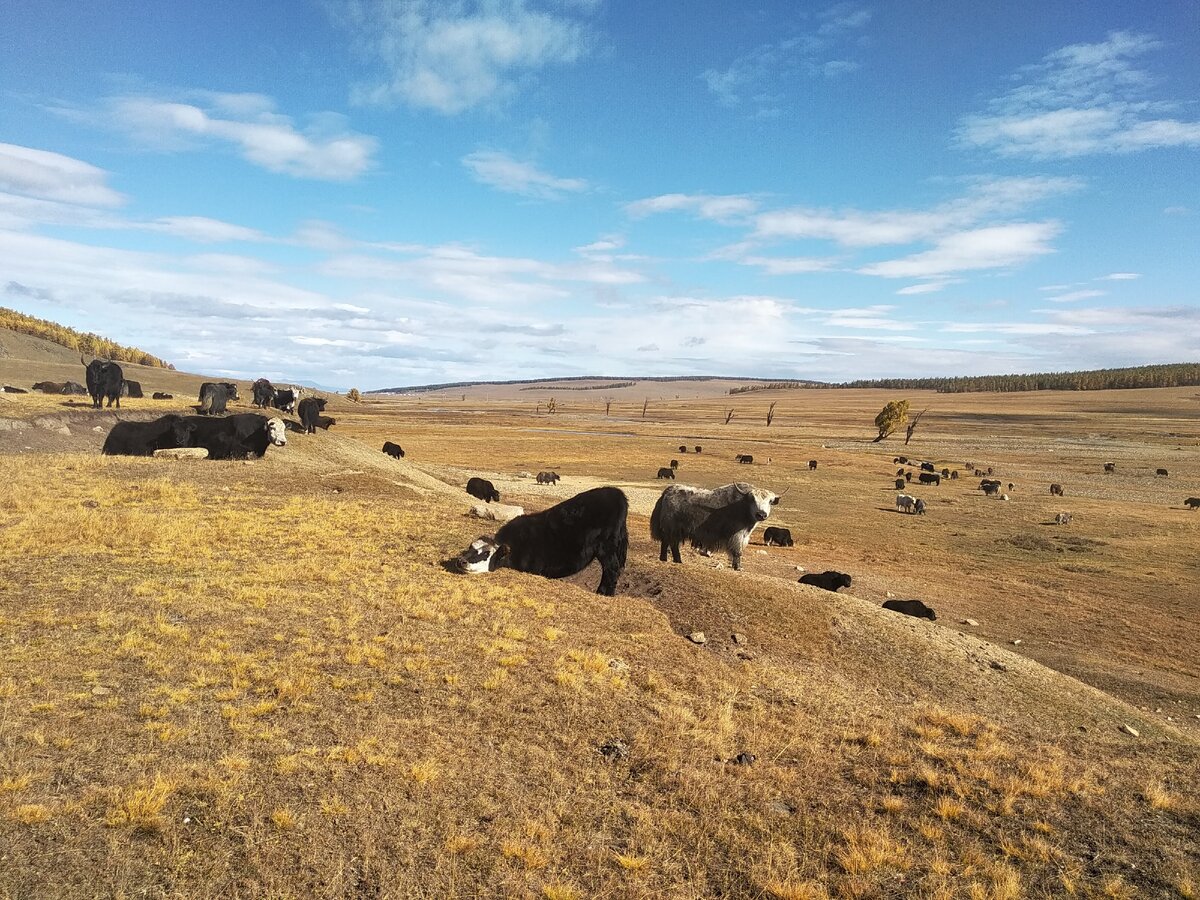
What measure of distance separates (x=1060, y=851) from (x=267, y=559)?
558 inches

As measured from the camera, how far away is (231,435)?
24125 mm

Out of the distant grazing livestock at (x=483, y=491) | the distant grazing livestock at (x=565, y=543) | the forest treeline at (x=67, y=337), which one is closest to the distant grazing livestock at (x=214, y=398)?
the distant grazing livestock at (x=483, y=491)

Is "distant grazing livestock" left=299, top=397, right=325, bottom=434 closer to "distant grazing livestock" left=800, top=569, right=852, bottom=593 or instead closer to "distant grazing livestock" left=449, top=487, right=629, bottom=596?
"distant grazing livestock" left=449, top=487, right=629, bottom=596

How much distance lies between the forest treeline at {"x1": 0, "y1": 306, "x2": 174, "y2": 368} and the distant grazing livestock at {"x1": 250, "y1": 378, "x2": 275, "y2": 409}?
9997 cm

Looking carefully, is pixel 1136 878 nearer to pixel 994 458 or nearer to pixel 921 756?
pixel 921 756

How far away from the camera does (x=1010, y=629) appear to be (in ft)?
60.3

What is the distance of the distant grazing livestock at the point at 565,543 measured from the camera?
13.9 m

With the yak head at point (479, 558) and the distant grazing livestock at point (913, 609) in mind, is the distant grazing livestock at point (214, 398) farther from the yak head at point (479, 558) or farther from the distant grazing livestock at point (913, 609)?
the distant grazing livestock at point (913, 609)

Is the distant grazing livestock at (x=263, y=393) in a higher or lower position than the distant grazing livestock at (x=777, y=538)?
higher

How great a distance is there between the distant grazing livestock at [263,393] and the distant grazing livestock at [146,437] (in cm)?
1227

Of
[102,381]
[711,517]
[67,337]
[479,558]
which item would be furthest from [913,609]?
[67,337]

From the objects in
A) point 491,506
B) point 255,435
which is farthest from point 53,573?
point 255,435

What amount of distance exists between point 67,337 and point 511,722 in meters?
150

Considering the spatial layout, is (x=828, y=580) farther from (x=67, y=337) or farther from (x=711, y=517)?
(x=67, y=337)
